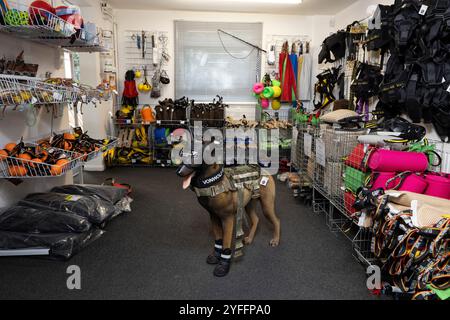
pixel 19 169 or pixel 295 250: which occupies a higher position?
pixel 19 169

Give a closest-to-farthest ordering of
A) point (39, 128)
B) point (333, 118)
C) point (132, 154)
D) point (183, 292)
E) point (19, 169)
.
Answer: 1. point (183, 292)
2. point (19, 169)
3. point (39, 128)
4. point (333, 118)
5. point (132, 154)

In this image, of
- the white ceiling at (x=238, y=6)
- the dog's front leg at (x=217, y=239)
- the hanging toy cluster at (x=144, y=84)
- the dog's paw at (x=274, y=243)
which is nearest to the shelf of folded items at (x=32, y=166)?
the dog's front leg at (x=217, y=239)

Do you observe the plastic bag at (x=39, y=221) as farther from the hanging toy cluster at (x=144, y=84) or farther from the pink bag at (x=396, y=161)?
the hanging toy cluster at (x=144, y=84)

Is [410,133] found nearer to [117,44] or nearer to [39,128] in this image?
[39,128]

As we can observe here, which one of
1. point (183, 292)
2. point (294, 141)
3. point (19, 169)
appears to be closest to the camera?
point (183, 292)

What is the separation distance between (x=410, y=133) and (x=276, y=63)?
12.3 ft

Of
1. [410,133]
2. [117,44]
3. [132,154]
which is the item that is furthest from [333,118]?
[117,44]

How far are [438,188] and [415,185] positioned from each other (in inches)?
6.1

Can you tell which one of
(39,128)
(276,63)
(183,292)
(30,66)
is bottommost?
(183,292)

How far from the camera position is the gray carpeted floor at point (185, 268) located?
217 cm

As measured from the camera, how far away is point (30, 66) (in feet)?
9.28

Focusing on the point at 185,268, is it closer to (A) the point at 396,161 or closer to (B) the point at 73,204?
(B) the point at 73,204

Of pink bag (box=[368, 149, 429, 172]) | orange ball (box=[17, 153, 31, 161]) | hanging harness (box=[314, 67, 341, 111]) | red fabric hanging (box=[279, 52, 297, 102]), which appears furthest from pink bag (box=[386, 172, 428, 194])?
red fabric hanging (box=[279, 52, 297, 102])

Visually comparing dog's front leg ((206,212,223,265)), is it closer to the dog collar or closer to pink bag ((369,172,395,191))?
the dog collar
